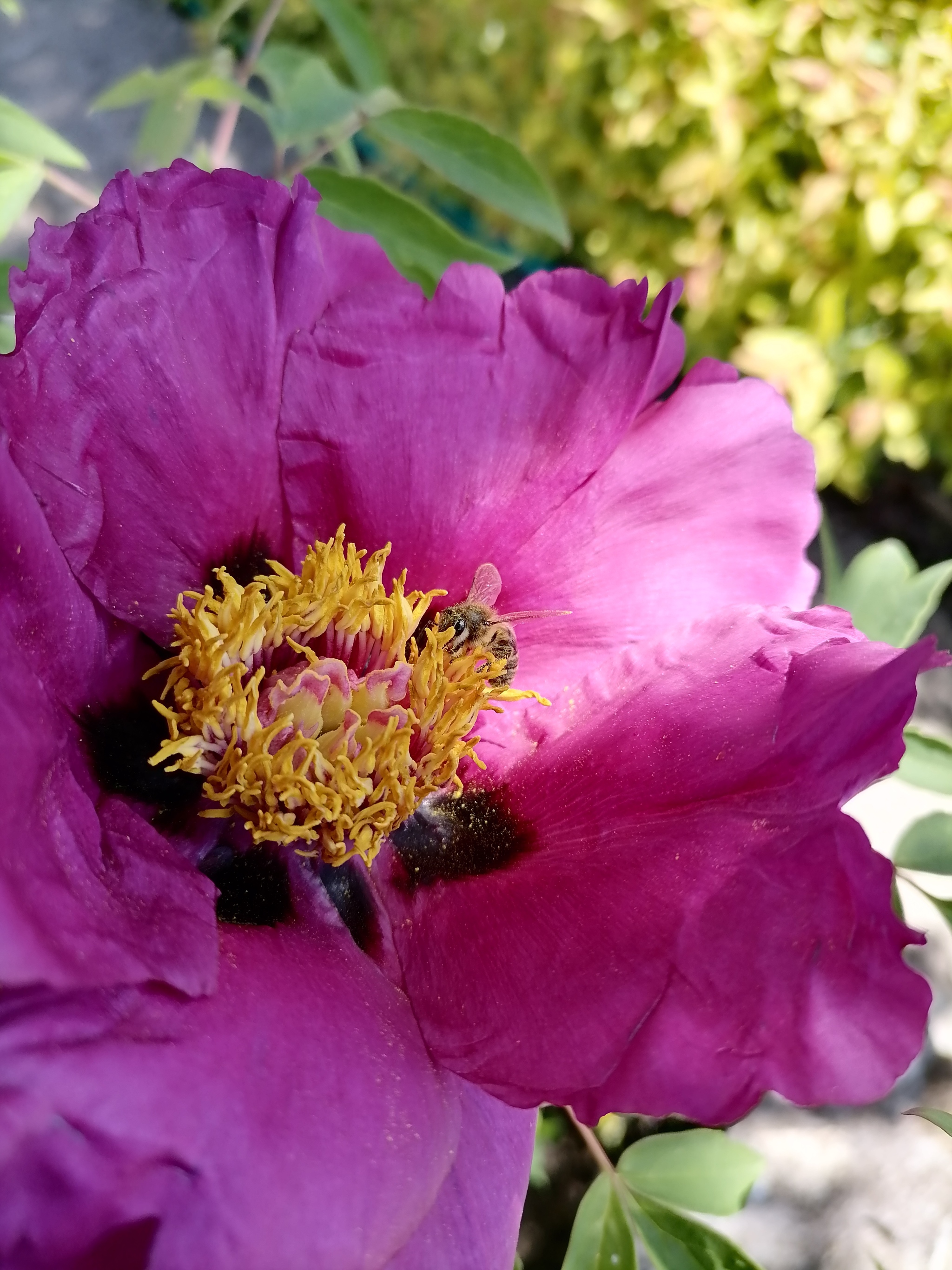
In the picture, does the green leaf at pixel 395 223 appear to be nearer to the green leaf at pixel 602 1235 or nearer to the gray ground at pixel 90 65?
the green leaf at pixel 602 1235

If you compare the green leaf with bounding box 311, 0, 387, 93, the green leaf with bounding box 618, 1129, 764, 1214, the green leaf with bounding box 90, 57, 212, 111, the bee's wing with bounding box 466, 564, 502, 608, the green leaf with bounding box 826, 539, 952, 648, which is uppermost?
the green leaf with bounding box 311, 0, 387, 93

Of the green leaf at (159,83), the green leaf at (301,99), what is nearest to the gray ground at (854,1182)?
the green leaf at (301,99)

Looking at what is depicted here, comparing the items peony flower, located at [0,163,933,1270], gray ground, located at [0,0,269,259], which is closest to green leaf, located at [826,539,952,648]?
peony flower, located at [0,163,933,1270]

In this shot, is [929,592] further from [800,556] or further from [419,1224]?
[419,1224]

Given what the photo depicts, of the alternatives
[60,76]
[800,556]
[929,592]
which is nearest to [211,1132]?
[800,556]

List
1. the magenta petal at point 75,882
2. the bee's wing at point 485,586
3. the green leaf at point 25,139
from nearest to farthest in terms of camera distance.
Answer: the magenta petal at point 75,882
the bee's wing at point 485,586
the green leaf at point 25,139

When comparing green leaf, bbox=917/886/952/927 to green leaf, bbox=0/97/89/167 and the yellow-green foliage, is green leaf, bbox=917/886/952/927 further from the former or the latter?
the yellow-green foliage
